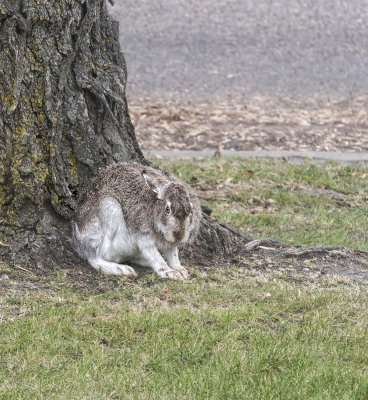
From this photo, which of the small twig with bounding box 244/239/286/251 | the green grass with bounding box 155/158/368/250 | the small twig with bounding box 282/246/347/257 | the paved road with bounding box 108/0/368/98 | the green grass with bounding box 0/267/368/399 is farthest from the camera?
the paved road with bounding box 108/0/368/98

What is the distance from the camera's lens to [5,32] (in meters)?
5.76

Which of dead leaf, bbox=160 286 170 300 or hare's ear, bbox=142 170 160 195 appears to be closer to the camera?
dead leaf, bbox=160 286 170 300

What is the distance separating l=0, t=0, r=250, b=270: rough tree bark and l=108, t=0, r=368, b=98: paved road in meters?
8.82

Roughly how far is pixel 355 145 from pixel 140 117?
11.8 feet

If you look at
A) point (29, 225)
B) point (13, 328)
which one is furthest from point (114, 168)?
point (13, 328)

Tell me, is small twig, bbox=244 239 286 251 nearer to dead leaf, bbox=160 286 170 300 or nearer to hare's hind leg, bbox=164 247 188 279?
hare's hind leg, bbox=164 247 188 279

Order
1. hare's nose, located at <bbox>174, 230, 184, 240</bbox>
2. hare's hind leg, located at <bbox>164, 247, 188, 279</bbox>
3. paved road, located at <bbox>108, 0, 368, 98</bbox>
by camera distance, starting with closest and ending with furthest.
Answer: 1. hare's nose, located at <bbox>174, 230, 184, 240</bbox>
2. hare's hind leg, located at <bbox>164, 247, 188, 279</bbox>
3. paved road, located at <bbox>108, 0, 368, 98</bbox>

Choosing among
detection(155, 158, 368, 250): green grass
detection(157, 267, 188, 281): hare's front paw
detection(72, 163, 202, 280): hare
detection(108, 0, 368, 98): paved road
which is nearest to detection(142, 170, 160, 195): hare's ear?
detection(72, 163, 202, 280): hare

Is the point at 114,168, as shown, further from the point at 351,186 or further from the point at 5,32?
the point at 351,186

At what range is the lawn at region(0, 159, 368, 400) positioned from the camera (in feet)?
14.4

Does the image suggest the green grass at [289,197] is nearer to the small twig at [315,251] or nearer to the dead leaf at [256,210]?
the dead leaf at [256,210]

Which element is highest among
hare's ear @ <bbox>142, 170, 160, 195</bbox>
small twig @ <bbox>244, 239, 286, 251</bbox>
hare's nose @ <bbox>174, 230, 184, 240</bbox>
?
hare's ear @ <bbox>142, 170, 160, 195</bbox>

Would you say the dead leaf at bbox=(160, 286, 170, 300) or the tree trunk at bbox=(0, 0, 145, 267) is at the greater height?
the tree trunk at bbox=(0, 0, 145, 267)

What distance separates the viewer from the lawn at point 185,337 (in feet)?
14.4
